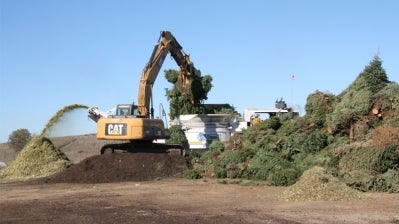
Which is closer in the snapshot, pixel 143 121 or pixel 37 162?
pixel 143 121

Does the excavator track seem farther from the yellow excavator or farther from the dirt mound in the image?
the dirt mound

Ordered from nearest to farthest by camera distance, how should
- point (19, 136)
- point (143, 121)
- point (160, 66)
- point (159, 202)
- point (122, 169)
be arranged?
point (159, 202) → point (122, 169) → point (143, 121) → point (160, 66) → point (19, 136)

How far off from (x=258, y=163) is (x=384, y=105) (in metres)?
5.07

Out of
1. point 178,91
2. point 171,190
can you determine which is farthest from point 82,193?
point 178,91

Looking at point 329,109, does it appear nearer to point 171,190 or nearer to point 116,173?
point 171,190

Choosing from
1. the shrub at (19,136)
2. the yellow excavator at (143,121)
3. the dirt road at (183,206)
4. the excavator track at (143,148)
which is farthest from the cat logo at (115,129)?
the shrub at (19,136)

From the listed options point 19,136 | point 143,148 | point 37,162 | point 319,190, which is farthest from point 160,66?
point 19,136

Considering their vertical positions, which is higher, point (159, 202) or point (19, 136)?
point (19, 136)

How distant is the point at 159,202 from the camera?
15.2m

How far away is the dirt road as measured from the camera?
11.5 metres

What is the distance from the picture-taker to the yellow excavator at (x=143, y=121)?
27.6 metres

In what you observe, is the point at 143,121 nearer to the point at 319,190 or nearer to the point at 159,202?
the point at 159,202

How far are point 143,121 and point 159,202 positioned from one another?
1265 cm

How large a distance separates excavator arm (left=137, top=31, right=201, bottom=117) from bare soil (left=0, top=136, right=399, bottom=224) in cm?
588
